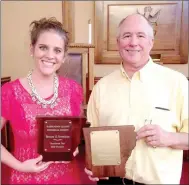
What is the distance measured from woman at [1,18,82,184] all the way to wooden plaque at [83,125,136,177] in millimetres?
92

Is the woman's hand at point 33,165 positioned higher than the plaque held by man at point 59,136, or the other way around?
the plaque held by man at point 59,136

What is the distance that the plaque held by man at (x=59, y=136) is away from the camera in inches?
26.7

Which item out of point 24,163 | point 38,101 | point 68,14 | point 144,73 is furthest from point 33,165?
point 68,14

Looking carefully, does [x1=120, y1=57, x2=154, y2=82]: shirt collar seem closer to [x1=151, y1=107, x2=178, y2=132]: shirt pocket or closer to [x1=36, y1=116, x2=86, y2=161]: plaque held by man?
[x1=151, y1=107, x2=178, y2=132]: shirt pocket

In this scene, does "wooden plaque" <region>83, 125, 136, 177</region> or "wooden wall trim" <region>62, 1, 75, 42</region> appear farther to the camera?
"wooden wall trim" <region>62, 1, 75, 42</region>

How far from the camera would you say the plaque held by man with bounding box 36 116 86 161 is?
678 millimetres

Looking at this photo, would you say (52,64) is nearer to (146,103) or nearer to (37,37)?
(37,37)

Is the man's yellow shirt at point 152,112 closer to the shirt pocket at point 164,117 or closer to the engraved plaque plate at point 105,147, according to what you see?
the shirt pocket at point 164,117

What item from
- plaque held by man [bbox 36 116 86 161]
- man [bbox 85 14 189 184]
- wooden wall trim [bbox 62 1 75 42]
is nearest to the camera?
plaque held by man [bbox 36 116 86 161]

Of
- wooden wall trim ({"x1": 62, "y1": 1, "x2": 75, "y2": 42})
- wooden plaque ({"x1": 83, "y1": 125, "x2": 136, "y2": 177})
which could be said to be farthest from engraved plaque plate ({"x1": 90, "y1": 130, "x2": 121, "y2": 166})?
wooden wall trim ({"x1": 62, "y1": 1, "x2": 75, "y2": 42})

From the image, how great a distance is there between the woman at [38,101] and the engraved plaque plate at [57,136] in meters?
0.06

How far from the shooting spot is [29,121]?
0.76 m

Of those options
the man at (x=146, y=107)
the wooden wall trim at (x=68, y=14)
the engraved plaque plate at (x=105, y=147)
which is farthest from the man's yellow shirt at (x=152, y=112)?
the wooden wall trim at (x=68, y=14)

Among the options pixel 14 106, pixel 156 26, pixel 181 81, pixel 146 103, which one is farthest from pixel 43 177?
pixel 156 26
